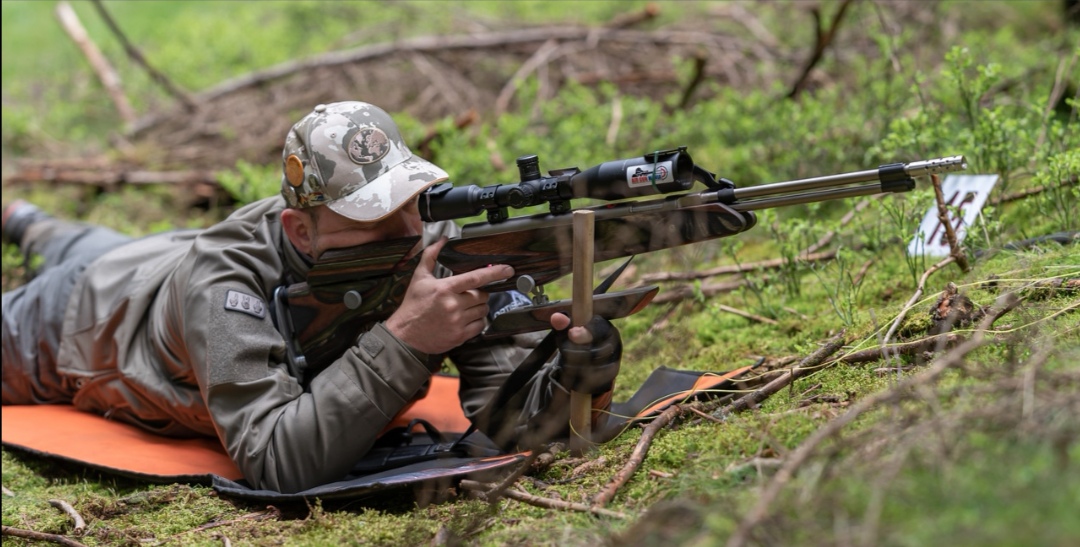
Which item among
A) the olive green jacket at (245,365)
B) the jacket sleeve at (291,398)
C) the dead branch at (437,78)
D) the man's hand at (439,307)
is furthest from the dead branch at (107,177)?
the man's hand at (439,307)

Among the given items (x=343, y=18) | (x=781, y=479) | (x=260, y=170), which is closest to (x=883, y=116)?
(x=781, y=479)

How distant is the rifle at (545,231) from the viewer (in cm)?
266

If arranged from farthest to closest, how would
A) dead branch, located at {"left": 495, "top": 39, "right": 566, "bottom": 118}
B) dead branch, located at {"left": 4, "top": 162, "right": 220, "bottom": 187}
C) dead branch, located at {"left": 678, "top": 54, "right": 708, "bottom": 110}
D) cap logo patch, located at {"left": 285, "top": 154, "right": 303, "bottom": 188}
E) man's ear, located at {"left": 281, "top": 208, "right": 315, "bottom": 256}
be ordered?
dead branch, located at {"left": 495, "top": 39, "right": 566, "bottom": 118}
dead branch, located at {"left": 4, "top": 162, "right": 220, "bottom": 187}
dead branch, located at {"left": 678, "top": 54, "right": 708, "bottom": 110}
man's ear, located at {"left": 281, "top": 208, "right": 315, "bottom": 256}
cap logo patch, located at {"left": 285, "top": 154, "right": 303, "bottom": 188}

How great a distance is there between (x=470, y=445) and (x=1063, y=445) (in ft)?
7.39

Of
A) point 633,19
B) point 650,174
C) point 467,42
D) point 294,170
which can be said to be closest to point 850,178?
point 650,174

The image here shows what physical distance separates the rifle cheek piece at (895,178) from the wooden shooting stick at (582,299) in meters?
0.85

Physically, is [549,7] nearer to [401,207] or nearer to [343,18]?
[343,18]

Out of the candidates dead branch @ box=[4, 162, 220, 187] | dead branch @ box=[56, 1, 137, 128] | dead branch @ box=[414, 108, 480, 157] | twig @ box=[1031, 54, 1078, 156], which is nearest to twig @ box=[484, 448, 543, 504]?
twig @ box=[1031, 54, 1078, 156]

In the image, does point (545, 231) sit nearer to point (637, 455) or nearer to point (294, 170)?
point (637, 455)

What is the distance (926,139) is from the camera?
12.9ft

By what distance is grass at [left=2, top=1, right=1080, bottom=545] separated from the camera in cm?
171

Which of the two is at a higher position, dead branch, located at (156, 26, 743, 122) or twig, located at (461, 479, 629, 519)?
dead branch, located at (156, 26, 743, 122)

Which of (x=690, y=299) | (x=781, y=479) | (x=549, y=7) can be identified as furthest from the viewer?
(x=549, y=7)

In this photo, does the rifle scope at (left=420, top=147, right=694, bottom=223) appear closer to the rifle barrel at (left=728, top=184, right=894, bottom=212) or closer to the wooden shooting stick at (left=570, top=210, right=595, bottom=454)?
the wooden shooting stick at (left=570, top=210, right=595, bottom=454)
